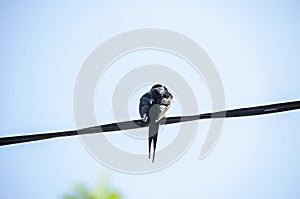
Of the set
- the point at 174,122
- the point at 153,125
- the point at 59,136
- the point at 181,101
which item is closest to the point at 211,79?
the point at 181,101

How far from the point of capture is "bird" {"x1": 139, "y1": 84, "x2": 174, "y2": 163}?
4348 mm

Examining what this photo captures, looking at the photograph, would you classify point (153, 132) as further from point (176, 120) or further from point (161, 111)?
point (176, 120)

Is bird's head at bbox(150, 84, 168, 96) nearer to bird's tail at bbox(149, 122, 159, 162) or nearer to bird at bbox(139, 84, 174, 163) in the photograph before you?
bird at bbox(139, 84, 174, 163)

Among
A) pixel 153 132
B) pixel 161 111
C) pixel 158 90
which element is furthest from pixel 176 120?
pixel 158 90

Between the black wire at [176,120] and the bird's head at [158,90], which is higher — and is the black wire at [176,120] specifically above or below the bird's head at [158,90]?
below

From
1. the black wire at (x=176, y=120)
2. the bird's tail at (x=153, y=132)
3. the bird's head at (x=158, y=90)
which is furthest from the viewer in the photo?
the bird's head at (x=158, y=90)

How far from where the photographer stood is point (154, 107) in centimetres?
472

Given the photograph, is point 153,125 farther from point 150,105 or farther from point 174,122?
point 174,122

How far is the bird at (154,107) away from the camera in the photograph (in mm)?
4348

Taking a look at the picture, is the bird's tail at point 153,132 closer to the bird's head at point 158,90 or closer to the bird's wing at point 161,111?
the bird's wing at point 161,111

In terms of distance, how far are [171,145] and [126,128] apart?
3.47m

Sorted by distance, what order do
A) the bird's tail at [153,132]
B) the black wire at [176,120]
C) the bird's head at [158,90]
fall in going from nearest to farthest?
the black wire at [176,120]
the bird's tail at [153,132]
the bird's head at [158,90]

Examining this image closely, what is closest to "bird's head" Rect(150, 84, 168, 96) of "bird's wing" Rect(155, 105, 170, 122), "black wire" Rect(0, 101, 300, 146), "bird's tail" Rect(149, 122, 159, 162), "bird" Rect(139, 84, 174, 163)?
"bird" Rect(139, 84, 174, 163)

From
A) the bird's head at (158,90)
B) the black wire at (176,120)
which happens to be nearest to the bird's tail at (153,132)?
the bird's head at (158,90)
